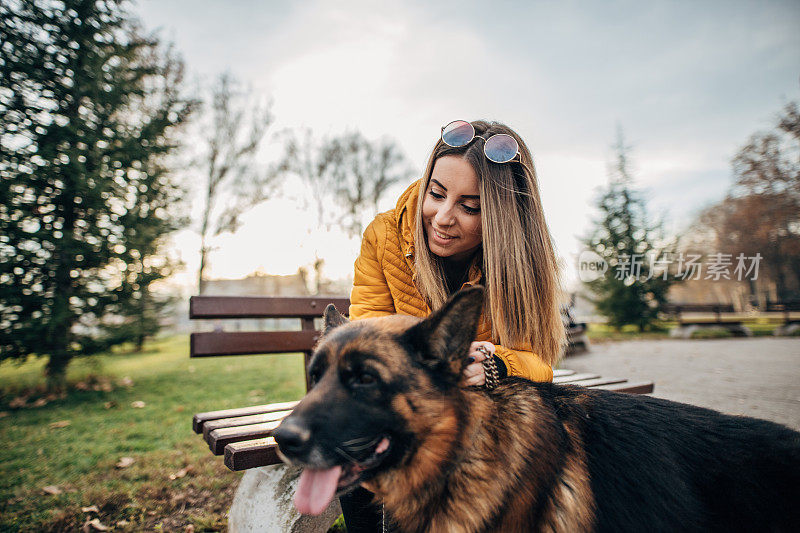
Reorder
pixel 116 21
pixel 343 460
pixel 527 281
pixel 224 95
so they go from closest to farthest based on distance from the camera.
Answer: pixel 343 460, pixel 527 281, pixel 116 21, pixel 224 95

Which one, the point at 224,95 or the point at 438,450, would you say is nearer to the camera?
the point at 438,450

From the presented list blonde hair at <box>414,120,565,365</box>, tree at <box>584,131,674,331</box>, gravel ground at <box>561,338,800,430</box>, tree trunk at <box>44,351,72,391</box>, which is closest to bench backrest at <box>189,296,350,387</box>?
blonde hair at <box>414,120,565,365</box>

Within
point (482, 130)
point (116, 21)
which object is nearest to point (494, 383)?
point (482, 130)

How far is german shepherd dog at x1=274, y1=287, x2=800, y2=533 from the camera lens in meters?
1.51

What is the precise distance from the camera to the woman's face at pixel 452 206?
2480mm

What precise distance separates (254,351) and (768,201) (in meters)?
32.3

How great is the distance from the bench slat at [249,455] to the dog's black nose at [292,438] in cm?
61

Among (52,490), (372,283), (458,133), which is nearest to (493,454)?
(372,283)

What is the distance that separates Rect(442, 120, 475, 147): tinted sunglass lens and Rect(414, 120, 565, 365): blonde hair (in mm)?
40

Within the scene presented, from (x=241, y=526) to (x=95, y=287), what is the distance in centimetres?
713

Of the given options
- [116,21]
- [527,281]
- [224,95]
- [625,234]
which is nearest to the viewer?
[527,281]

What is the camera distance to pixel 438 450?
1.61 metres

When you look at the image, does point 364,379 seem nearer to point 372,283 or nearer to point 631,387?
point 372,283

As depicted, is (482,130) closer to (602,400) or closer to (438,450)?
(602,400)
